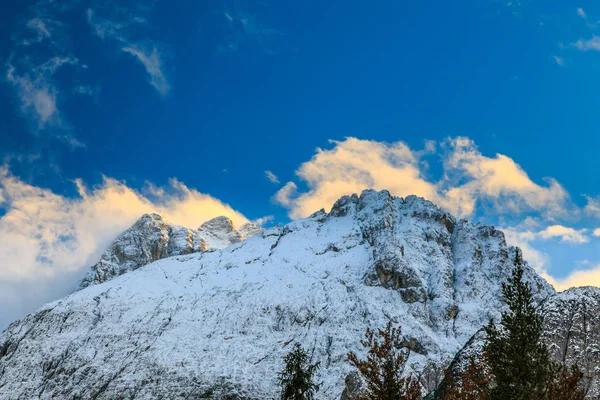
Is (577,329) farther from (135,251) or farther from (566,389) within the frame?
(135,251)

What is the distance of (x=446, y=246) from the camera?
138 m

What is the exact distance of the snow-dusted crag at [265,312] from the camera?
327 ft

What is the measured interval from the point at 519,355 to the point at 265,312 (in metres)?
86.8

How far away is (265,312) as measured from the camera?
11362 centimetres

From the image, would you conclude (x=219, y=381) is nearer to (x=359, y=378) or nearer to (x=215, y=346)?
(x=215, y=346)

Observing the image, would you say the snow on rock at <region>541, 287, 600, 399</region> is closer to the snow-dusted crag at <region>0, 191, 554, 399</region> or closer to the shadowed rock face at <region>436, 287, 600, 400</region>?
the shadowed rock face at <region>436, 287, 600, 400</region>

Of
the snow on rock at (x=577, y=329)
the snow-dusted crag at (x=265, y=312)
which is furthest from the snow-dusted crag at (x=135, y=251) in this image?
the snow on rock at (x=577, y=329)

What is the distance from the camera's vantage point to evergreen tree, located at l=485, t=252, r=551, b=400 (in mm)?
28797

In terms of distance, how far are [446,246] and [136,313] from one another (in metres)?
79.1

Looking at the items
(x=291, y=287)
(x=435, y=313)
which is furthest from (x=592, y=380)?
(x=291, y=287)

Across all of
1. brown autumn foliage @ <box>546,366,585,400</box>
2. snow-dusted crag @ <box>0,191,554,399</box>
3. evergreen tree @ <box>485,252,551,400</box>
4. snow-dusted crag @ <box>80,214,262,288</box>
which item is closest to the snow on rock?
evergreen tree @ <box>485,252,551,400</box>

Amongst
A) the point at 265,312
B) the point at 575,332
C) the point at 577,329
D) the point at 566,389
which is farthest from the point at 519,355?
the point at 265,312

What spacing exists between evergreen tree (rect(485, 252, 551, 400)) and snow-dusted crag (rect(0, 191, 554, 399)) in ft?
204

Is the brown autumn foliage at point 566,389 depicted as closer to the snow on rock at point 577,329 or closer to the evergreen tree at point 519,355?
the evergreen tree at point 519,355
